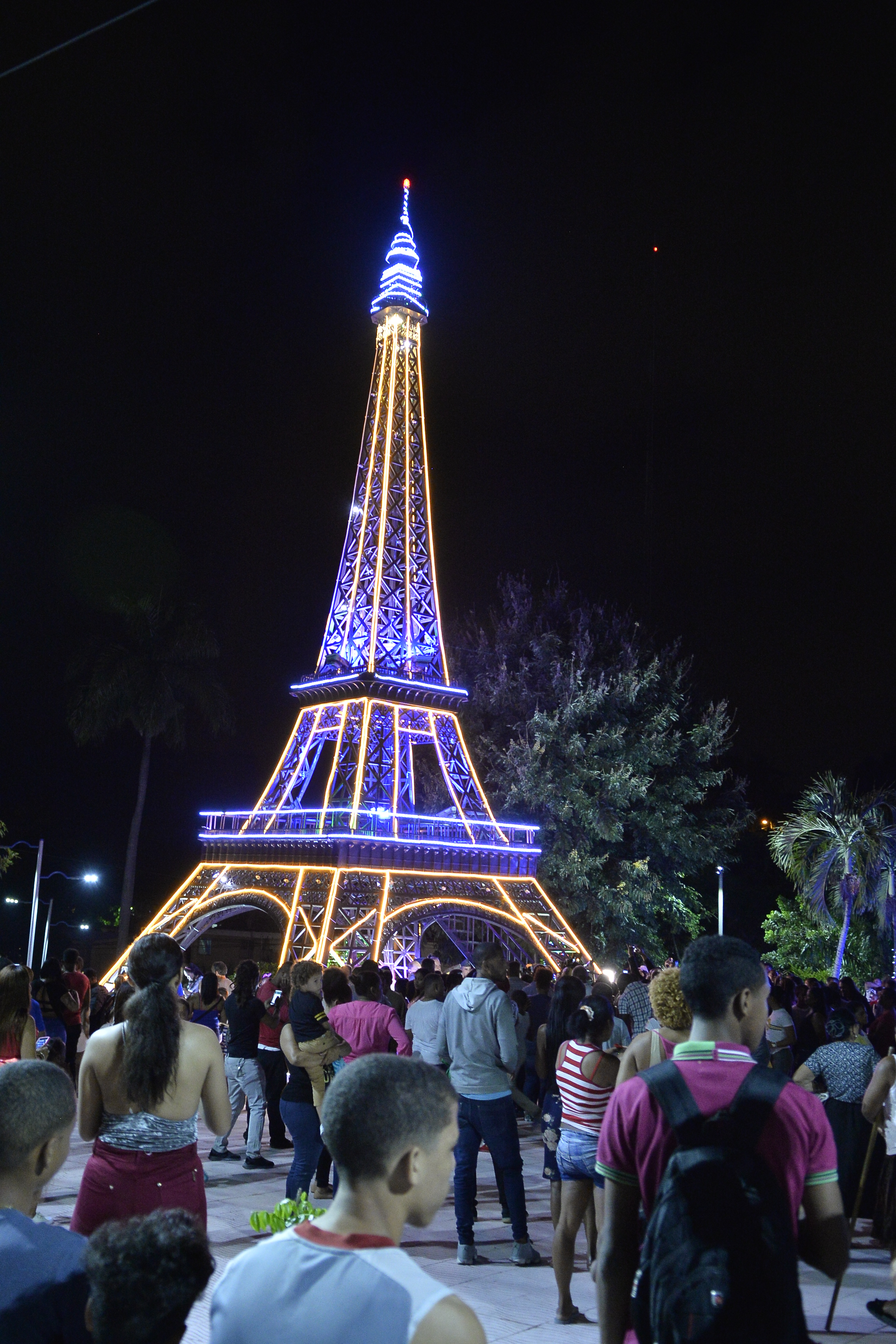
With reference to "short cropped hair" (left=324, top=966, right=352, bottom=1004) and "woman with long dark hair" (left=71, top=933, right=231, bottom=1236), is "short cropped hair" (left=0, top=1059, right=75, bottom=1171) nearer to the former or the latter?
"woman with long dark hair" (left=71, top=933, right=231, bottom=1236)

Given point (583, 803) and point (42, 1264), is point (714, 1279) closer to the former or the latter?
point (42, 1264)

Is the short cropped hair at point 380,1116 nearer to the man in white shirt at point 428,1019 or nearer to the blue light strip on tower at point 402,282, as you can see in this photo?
the man in white shirt at point 428,1019

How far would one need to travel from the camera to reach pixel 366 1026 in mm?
7742

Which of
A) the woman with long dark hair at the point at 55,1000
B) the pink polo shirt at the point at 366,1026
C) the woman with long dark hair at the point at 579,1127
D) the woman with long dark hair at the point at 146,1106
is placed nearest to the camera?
the woman with long dark hair at the point at 146,1106

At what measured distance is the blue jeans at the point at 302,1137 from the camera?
7.78 m

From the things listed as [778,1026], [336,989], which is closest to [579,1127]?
[336,989]

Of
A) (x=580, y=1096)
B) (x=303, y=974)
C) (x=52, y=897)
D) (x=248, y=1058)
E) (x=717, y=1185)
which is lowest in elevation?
(x=248, y=1058)

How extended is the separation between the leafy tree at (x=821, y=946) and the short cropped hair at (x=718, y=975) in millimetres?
29836

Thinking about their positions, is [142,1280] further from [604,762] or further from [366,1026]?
[604,762]

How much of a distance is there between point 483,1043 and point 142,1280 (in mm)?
5200

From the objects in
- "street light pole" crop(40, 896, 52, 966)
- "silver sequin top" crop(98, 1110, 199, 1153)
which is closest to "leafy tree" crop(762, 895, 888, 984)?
"street light pole" crop(40, 896, 52, 966)

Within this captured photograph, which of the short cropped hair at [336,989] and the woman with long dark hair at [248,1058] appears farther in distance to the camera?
the woman with long dark hair at [248,1058]

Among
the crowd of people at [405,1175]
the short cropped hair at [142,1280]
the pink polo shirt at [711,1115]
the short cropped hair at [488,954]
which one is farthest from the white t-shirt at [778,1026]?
the short cropped hair at [142,1280]

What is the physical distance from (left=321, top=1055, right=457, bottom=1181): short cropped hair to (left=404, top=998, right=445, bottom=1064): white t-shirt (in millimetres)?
6541
